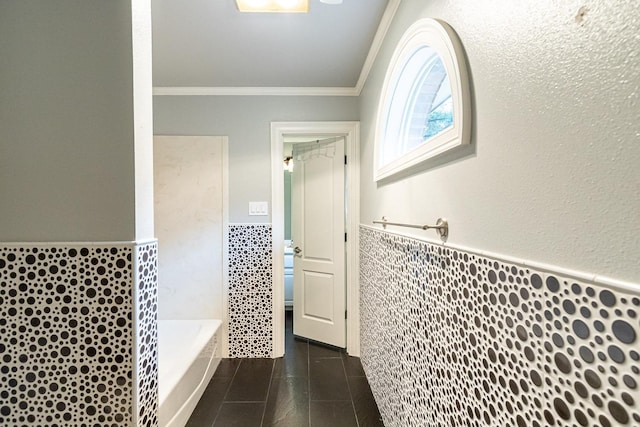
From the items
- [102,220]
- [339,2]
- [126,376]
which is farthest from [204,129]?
[126,376]

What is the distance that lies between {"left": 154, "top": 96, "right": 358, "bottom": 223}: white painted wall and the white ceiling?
15 centimetres

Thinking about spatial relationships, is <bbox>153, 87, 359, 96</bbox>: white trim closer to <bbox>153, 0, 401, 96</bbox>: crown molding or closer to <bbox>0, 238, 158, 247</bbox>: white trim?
<bbox>153, 0, 401, 96</bbox>: crown molding

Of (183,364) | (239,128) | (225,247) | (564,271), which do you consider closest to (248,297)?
(225,247)

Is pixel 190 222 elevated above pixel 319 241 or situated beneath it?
elevated above

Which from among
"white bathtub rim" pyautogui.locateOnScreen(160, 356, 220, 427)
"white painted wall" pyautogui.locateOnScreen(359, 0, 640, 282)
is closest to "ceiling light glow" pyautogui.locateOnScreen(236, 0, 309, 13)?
"white painted wall" pyautogui.locateOnScreen(359, 0, 640, 282)

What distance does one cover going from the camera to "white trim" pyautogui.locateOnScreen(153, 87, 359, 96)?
2.68 metres

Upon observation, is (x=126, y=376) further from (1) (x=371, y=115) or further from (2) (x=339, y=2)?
(1) (x=371, y=115)

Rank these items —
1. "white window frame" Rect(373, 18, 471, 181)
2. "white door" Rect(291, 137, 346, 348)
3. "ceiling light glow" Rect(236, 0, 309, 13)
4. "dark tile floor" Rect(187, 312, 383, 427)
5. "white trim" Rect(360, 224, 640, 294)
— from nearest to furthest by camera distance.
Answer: "white trim" Rect(360, 224, 640, 294)
"white window frame" Rect(373, 18, 471, 181)
"ceiling light glow" Rect(236, 0, 309, 13)
"dark tile floor" Rect(187, 312, 383, 427)
"white door" Rect(291, 137, 346, 348)

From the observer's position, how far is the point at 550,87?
0.58 meters

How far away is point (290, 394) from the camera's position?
2.16 m

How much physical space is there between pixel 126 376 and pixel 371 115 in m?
2.09

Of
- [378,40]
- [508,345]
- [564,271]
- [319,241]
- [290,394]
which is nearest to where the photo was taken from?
[564,271]

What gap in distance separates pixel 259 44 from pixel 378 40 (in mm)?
790

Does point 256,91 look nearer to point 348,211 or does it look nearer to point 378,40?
point 378,40
